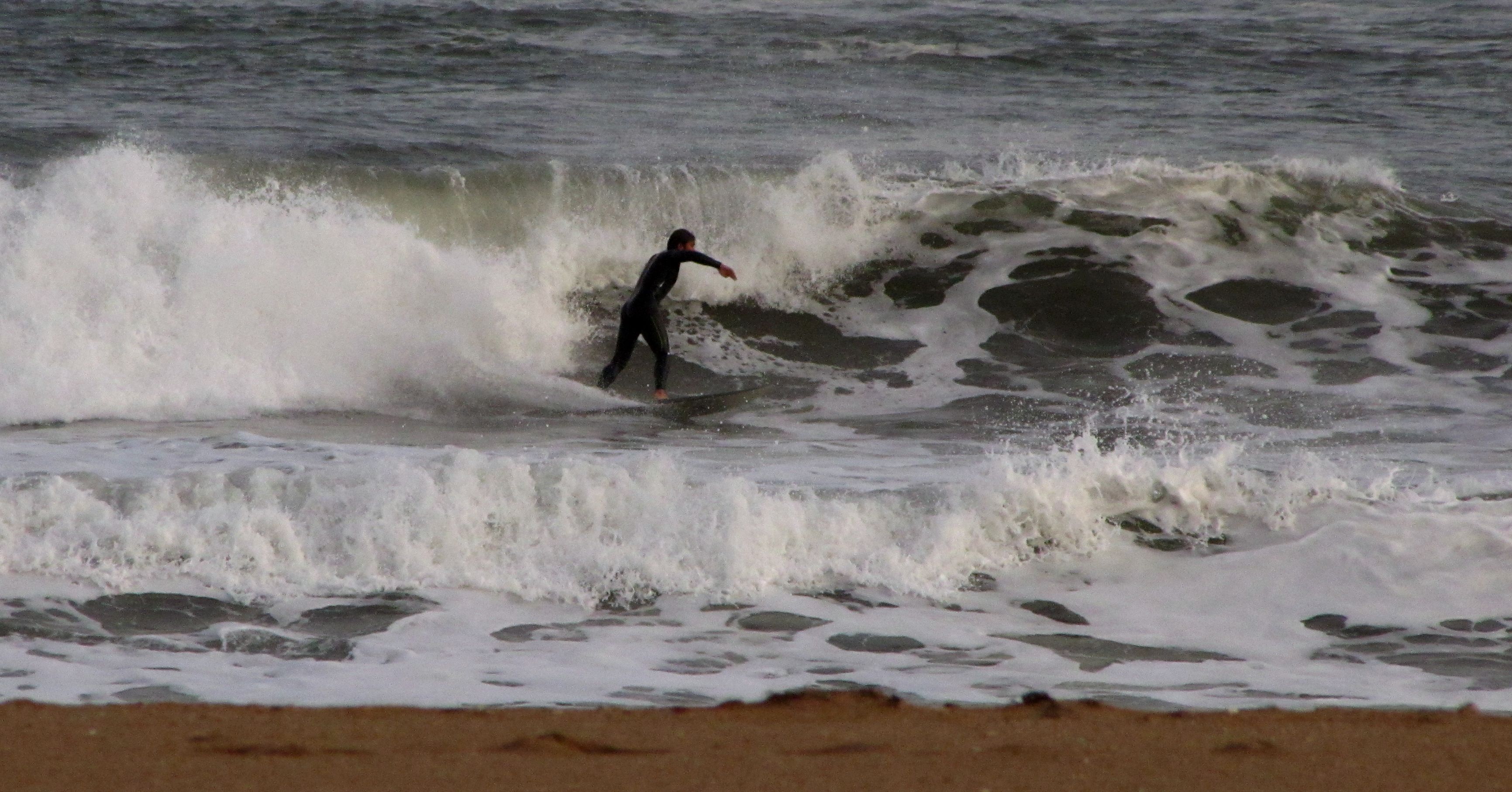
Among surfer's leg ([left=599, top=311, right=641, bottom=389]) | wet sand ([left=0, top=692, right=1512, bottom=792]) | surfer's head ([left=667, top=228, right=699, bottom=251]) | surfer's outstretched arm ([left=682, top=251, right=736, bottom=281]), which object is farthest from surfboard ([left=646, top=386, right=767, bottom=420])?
wet sand ([left=0, top=692, right=1512, bottom=792])

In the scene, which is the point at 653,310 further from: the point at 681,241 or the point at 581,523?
the point at 581,523

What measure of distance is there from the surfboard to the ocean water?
16 cm

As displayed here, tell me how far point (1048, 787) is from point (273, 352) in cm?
A: 818

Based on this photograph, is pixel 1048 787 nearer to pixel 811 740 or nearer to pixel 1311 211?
pixel 811 740

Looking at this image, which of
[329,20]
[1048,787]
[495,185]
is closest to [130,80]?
[329,20]

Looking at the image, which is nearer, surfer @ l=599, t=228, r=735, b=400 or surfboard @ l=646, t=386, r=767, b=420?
surfboard @ l=646, t=386, r=767, b=420

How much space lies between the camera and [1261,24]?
2130 cm

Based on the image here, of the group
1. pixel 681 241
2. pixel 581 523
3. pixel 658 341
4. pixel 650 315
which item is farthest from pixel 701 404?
pixel 581 523

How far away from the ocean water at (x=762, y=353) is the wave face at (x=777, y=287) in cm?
5

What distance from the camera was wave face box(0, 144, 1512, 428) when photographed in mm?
10047

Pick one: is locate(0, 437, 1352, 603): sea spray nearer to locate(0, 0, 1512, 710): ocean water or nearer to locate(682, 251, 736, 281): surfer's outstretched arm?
locate(0, 0, 1512, 710): ocean water

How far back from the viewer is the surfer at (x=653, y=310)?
10.3 metres

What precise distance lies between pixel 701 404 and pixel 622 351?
803 millimetres

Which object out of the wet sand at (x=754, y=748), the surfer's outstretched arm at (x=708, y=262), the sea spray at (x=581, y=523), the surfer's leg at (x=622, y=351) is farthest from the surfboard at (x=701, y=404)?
the wet sand at (x=754, y=748)
